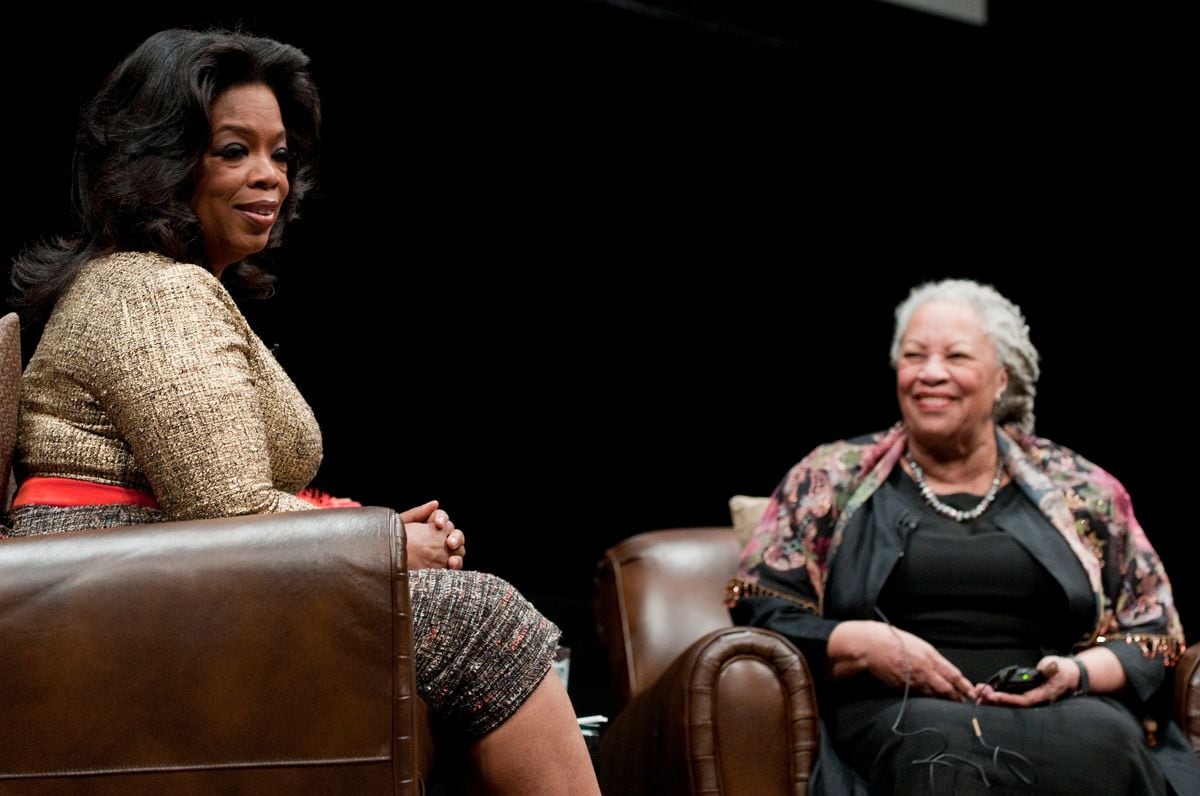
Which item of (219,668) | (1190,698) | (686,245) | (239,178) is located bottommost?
(1190,698)

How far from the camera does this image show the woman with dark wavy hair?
153 centimetres

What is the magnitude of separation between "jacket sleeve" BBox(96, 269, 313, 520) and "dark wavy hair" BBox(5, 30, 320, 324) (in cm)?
17

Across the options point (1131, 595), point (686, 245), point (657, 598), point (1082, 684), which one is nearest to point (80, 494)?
point (657, 598)

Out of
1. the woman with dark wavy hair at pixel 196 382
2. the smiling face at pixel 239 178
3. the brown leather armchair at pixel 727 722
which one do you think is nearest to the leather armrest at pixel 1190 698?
the brown leather armchair at pixel 727 722

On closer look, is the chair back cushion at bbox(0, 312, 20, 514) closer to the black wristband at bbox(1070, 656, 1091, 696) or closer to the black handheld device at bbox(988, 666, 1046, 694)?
the black handheld device at bbox(988, 666, 1046, 694)

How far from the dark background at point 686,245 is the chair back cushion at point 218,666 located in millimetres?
2002

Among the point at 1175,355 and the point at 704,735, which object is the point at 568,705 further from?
the point at 1175,355

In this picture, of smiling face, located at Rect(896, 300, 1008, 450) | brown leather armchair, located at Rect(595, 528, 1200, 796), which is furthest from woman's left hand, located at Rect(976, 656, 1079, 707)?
smiling face, located at Rect(896, 300, 1008, 450)

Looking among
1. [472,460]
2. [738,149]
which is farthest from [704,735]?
[738,149]

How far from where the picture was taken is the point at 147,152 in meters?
1.74

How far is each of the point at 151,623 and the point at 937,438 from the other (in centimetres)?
164

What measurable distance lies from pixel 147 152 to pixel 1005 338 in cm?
168

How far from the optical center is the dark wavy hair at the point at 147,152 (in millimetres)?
1733

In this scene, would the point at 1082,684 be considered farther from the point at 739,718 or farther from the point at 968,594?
the point at 739,718
